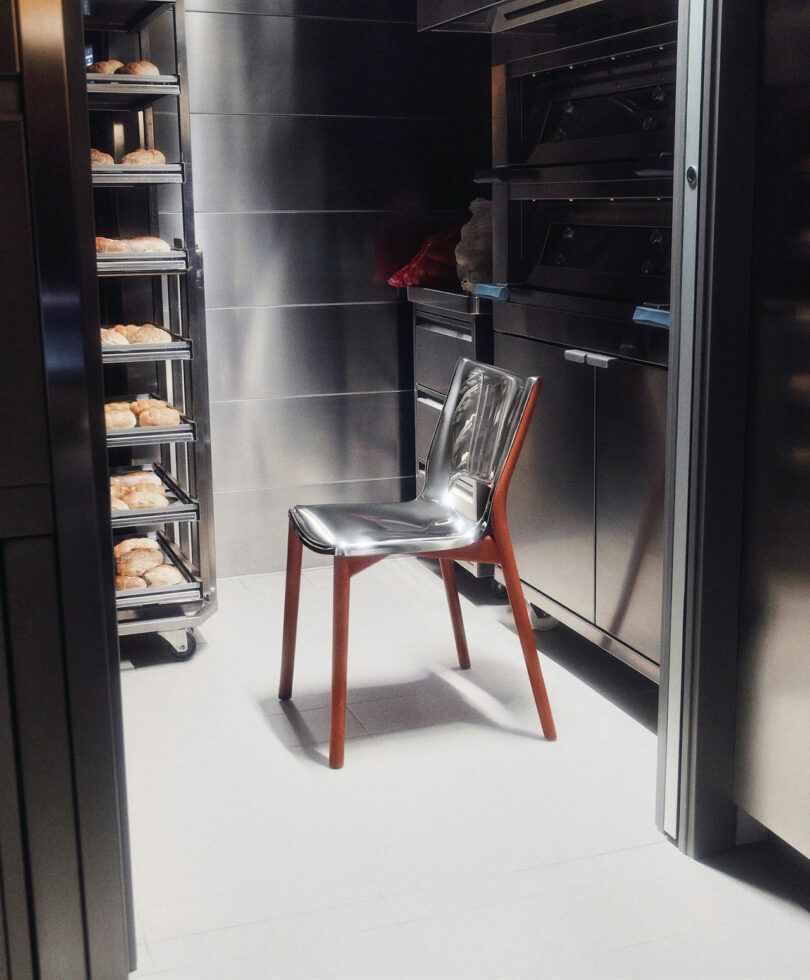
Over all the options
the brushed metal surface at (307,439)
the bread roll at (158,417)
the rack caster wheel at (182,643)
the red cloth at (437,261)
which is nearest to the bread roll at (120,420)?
the bread roll at (158,417)

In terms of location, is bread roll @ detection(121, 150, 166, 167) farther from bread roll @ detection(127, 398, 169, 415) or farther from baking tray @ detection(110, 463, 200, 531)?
baking tray @ detection(110, 463, 200, 531)

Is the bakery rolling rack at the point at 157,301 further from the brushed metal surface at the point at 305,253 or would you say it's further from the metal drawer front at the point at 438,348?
the metal drawer front at the point at 438,348

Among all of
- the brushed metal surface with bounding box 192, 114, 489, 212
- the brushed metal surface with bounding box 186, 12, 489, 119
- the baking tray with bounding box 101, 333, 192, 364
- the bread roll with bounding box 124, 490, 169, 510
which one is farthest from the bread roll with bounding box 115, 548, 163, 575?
the brushed metal surface with bounding box 186, 12, 489, 119

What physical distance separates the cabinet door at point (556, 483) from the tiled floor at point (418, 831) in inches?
10.4

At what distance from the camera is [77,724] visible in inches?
67.8

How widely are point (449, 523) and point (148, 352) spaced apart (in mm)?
1021

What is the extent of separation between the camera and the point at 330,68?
4031 millimetres

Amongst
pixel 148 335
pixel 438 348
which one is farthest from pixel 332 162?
pixel 148 335

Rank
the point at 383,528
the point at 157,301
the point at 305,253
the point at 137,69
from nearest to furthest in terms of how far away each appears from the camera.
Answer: the point at 383,528, the point at 137,69, the point at 157,301, the point at 305,253

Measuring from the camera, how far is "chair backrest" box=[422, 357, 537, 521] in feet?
9.01

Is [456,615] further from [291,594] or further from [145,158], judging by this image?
[145,158]

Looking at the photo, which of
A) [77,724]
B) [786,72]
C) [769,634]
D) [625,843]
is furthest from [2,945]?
[786,72]

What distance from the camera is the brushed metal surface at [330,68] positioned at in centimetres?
388

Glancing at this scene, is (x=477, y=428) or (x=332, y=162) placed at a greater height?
(x=332, y=162)
